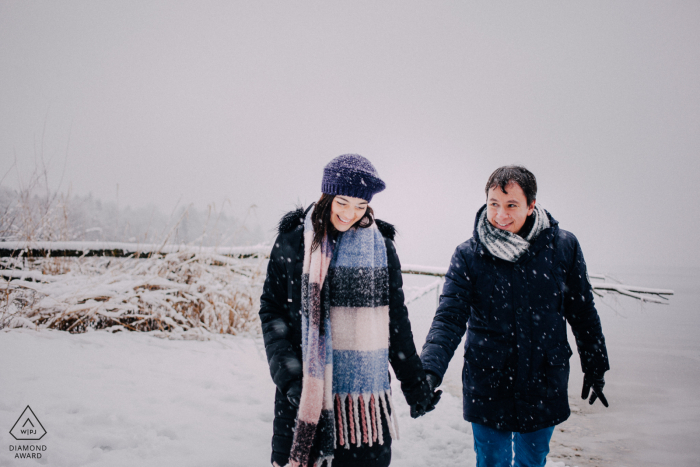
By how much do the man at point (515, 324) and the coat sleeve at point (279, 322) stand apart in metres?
0.60

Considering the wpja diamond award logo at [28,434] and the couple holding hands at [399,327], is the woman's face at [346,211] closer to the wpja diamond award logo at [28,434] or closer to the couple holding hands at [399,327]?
the couple holding hands at [399,327]

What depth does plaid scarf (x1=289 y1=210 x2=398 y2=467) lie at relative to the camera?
126cm

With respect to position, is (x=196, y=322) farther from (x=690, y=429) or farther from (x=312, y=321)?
(x=690, y=429)

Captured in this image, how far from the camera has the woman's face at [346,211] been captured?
4.64ft

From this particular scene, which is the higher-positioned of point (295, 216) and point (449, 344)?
point (295, 216)

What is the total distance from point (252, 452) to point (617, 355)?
643cm

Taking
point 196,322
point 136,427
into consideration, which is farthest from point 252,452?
point 196,322

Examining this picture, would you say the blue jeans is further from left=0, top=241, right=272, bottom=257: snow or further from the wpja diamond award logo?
left=0, top=241, right=272, bottom=257: snow

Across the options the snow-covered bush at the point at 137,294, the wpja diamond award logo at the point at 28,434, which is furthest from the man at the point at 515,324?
the snow-covered bush at the point at 137,294

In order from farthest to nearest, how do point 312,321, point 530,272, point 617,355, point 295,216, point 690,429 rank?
point 617,355
point 690,429
point 530,272
point 295,216
point 312,321

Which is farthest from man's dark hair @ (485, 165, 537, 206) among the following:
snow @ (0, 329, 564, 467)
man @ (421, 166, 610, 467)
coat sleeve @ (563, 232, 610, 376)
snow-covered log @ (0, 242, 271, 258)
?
snow-covered log @ (0, 242, 271, 258)

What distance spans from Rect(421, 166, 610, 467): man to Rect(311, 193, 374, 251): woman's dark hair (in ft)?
1.97

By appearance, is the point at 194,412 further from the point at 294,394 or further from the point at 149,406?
the point at 294,394

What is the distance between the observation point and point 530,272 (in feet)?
5.29
